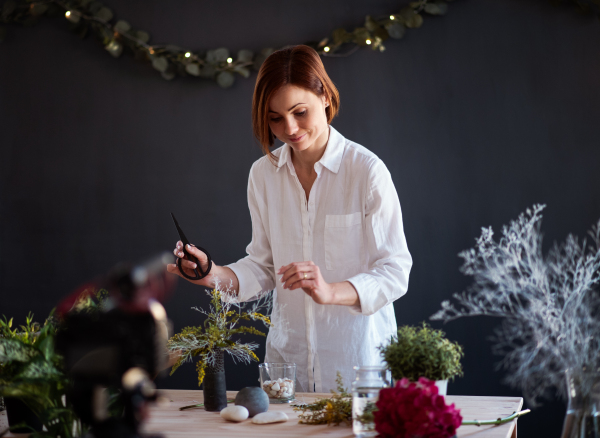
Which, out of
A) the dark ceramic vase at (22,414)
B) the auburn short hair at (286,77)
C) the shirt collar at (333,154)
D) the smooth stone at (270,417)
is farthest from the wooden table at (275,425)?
the auburn short hair at (286,77)

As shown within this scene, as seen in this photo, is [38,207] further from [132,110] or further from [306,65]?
[306,65]

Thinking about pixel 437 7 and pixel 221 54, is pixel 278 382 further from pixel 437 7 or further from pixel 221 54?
pixel 437 7

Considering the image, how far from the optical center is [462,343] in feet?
8.37

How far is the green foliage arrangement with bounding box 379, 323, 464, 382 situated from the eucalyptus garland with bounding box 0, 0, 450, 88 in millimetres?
1727

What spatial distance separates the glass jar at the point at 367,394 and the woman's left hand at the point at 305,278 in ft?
1.08

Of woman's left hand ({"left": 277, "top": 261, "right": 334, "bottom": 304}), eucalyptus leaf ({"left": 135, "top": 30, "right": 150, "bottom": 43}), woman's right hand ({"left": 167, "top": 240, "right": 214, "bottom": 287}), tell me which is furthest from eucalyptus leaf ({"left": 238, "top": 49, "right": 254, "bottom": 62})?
woman's left hand ({"left": 277, "top": 261, "right": 334, "bottom": 304})

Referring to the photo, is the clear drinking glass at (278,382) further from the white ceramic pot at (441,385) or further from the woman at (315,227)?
the white ceramic pot at (441,385)

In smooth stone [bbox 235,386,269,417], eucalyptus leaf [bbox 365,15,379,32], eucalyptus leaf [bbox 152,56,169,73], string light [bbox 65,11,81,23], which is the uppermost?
string light [bbox 65,11,81,23]

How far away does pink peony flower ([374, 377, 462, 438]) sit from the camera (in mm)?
935

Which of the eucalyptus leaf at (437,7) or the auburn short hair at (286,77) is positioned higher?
the eucalyptus leaf at (437,7)

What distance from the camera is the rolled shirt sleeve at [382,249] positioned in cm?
155

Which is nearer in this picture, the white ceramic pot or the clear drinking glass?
the white ceramic pot

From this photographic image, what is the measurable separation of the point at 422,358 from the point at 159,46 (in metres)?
2.11

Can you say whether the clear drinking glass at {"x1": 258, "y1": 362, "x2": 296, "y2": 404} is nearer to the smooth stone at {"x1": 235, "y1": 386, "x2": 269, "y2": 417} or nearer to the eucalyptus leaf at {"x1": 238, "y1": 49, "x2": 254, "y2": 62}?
the smooth stone at {"x1": 235, "y1": 386, "x2": 269, "y2": 417}
